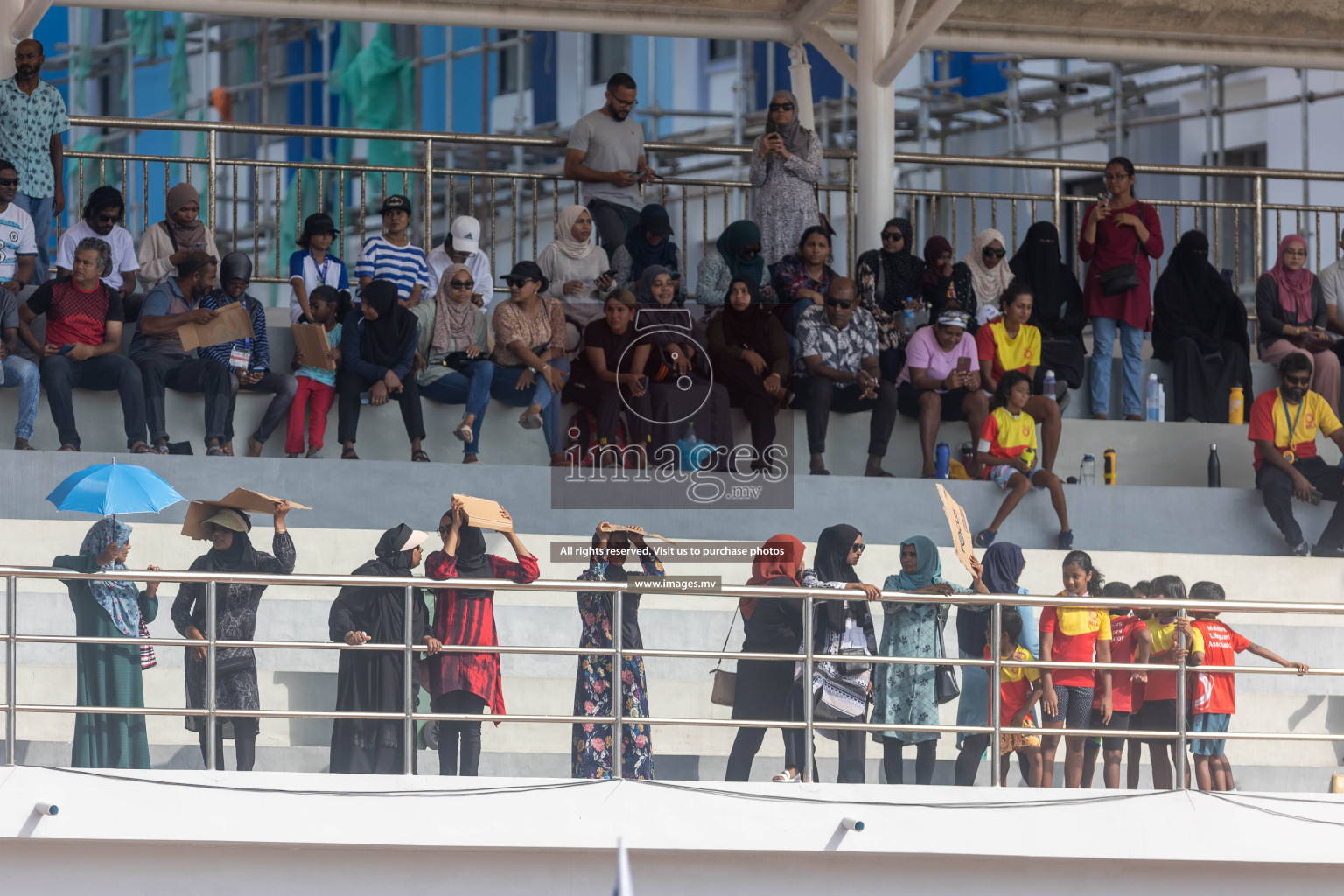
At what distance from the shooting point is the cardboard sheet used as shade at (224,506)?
6.32 meters

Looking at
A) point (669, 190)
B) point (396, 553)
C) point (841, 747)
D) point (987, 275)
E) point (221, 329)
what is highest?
point (669, 190)

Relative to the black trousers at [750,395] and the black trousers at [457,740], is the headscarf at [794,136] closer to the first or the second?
the black trousers at [750,395]

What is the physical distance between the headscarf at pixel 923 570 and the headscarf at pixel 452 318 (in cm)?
367

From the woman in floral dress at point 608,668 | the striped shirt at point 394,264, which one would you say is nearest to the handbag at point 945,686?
the woman in floral dress at point 608,668

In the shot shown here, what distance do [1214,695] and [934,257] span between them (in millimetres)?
4575

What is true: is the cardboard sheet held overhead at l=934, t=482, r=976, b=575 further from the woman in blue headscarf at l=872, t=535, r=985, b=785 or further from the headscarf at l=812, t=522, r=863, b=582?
the headscarf at l=812, t=522, r=863, b=582

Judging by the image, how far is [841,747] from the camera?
623 centimetres

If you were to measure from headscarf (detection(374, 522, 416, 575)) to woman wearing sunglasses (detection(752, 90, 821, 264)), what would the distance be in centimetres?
461

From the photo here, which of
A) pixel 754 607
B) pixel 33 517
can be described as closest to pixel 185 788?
pixel 754 607

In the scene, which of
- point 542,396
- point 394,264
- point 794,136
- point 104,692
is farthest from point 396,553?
point 794,136

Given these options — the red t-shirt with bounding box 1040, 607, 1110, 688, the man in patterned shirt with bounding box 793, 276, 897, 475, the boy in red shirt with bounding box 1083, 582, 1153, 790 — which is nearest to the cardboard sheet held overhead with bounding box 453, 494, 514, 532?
the red t-shirt with bounding box 1040, 607, 1110, 688

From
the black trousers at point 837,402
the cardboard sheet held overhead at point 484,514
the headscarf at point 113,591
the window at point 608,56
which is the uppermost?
the window at point 608,56

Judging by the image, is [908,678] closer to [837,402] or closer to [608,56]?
[837,402]

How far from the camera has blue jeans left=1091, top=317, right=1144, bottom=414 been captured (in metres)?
10.8
